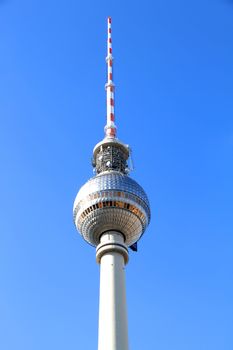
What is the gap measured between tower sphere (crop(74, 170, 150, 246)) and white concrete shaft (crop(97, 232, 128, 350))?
4.74ft

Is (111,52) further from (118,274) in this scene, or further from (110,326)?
(110,326)

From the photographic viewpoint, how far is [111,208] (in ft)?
181

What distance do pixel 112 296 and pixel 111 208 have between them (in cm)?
979

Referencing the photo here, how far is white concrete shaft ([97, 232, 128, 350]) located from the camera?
4725cm

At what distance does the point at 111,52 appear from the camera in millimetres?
70438

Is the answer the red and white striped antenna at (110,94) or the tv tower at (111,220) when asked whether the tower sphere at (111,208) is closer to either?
the tv tower at (111,220)

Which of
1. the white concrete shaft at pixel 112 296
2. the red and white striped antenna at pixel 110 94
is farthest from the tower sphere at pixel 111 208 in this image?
the red and white striped antenna at pixel 110 94

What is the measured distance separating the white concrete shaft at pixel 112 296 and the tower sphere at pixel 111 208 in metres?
1.44

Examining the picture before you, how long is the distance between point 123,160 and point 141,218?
9.18 m

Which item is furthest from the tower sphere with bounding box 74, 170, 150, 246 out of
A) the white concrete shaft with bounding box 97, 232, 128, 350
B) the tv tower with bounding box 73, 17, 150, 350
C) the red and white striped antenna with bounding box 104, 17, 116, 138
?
the red and white striped antenna with bounding box 104, 17, 116, 138

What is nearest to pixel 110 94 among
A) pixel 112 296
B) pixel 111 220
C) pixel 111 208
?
pixel 111 208

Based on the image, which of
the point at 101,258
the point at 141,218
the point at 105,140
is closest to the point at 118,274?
the point at 101,258

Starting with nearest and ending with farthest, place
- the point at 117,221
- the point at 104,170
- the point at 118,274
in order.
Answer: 1. the point at 118,274
2. the point at 117,221
3. the point at 104,170

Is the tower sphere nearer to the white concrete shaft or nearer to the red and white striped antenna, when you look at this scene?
the white concrete shaft
